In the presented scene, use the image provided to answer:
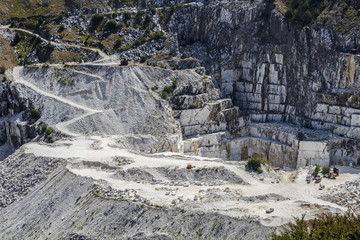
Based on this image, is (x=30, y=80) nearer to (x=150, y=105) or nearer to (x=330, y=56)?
(x=150, y=105)

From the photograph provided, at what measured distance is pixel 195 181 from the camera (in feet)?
153

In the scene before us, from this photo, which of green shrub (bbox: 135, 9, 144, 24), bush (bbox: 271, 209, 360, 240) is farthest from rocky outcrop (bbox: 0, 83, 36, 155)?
bush (bbox: 271, 209, 360, 240)

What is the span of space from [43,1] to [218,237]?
70.3 m

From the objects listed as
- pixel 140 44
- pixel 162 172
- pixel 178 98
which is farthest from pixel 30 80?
pixel 162 172

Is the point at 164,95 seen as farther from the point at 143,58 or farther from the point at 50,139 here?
the point at 50,139

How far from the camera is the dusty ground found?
39.2m

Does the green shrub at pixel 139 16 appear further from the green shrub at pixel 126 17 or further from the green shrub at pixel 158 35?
the green shrub at pixel 158 35

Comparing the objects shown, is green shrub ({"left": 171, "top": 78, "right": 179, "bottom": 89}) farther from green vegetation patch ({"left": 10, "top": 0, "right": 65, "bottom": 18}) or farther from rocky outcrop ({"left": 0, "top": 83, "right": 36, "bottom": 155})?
green vegetation patch ({"left": 10, "top": 0, "right": 65, "bottom": 18})

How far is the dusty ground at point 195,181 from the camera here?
39188 mm

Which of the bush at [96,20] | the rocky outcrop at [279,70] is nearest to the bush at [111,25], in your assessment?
the bush at [96,20]

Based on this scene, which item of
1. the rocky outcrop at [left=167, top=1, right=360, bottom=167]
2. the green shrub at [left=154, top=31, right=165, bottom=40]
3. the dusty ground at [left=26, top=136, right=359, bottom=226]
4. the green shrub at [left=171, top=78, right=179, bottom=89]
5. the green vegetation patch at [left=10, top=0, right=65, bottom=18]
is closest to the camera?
the dusty ground at [left=26, top=136, right=359, bottom=226]

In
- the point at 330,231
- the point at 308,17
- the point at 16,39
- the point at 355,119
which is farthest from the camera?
the point at 16,39

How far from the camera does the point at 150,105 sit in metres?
64.9

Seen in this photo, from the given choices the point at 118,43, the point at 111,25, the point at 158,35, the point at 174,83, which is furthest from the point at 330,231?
the point at 111,25
